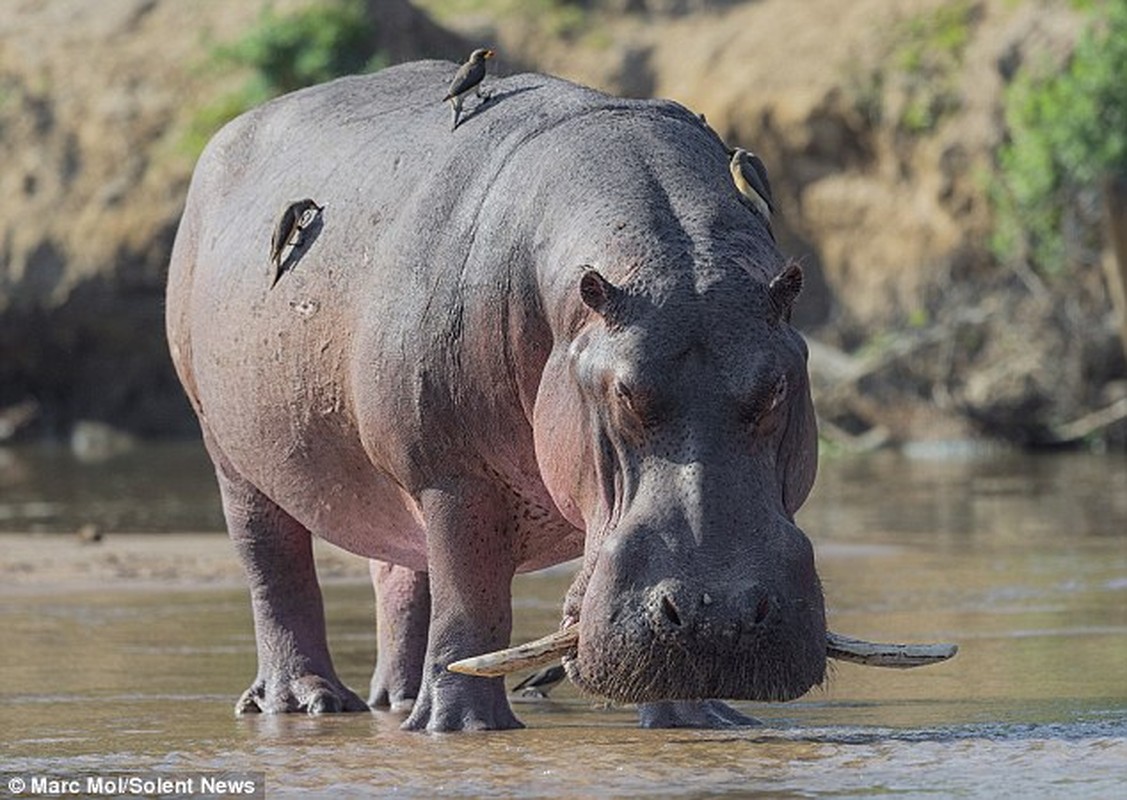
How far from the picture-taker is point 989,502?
14.1 metres

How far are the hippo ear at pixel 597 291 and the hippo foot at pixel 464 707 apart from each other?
43.4 inches

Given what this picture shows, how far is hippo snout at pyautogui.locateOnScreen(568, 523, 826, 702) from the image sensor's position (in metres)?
4.68

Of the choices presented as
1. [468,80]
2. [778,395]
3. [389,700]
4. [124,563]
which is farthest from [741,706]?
[124,563]

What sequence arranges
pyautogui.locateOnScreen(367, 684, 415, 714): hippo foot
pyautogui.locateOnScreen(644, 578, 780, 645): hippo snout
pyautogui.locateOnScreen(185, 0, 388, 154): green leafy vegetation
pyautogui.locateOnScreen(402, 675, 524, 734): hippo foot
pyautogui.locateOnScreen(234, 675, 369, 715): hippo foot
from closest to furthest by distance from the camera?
pyautogui.locateOnScreen(644, 578, 780, 645): hippo snout, pyautogui.locateOnScreen(402, 675, 524, 734): hippo foot, pyautogui.locateOnScreen(234, 675, 369, 715): hippo foot, pyautogui.locateOnScreen(367, 684, 415, 714): hippo foot, pyautogui.locateOnScreen(185, 0, 388, 154): green leafy vegetation

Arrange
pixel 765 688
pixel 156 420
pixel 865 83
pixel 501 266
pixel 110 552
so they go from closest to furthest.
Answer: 1. pixel 765 688
2. pixel 501 266
3. pixel 110 552
4. pixel 865 83
5. pixel 156 420

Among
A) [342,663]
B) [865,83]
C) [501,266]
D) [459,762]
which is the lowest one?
[459,762]

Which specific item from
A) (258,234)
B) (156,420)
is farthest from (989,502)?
(156,420)

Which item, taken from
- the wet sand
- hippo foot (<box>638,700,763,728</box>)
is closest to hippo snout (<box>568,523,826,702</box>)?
hippo foot (<box>638,700,763,728</box>)

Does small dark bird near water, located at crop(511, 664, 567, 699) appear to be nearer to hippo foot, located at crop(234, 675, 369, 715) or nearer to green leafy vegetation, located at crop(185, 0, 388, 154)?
hippo foot, located at crop(234, 675, 369, 715)

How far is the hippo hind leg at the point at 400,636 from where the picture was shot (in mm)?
6859

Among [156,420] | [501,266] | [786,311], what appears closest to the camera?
[786,311]

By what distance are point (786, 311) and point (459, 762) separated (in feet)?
3.58

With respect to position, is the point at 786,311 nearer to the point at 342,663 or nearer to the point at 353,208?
the point at 353,208

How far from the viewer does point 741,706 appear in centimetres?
633
